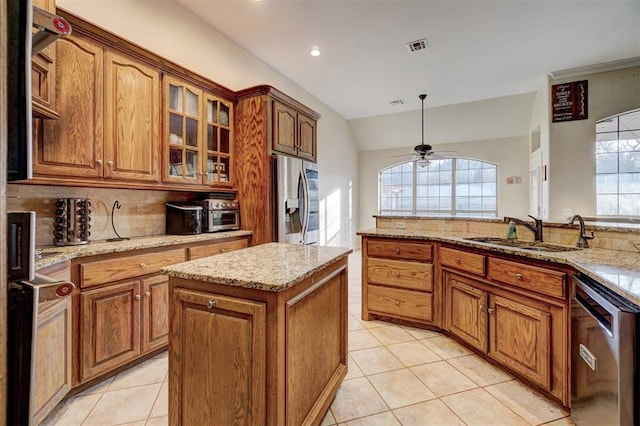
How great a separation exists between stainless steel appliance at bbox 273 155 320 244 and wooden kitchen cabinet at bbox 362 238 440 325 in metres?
0.84

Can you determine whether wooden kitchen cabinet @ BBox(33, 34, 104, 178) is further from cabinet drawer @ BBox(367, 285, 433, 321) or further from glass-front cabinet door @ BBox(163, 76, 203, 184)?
cabinet drawer @ BBox(367, 285, 433, 321)


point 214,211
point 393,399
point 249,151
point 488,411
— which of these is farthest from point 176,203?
point 488,411

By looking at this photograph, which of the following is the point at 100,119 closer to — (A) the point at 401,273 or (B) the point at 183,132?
(B) the point at 183,132

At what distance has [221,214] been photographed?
2.94 metres

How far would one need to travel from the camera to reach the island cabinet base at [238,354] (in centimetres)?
117

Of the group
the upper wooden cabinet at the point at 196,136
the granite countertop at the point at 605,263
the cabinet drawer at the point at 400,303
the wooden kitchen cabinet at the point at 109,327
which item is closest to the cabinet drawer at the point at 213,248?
the wooden kitchen cabinet at the point at 109,327

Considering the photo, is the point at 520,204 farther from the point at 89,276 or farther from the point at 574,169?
the point at 89,276

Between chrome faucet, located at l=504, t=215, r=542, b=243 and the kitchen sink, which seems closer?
the kitchen sink

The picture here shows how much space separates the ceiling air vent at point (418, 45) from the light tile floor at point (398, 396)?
3.27 meters

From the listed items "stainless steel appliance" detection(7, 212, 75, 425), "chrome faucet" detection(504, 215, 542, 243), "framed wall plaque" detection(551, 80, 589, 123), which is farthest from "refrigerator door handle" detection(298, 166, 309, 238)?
"framed wall plaque" detection(551, 80, 589, 123)

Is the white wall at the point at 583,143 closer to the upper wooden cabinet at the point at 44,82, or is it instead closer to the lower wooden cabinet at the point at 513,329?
the lower wooden cabinet at the point at 513,329

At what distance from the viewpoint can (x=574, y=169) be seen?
4102mm

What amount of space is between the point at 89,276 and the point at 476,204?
694 centimetres

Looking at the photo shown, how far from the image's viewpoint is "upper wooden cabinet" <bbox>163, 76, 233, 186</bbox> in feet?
8.43
